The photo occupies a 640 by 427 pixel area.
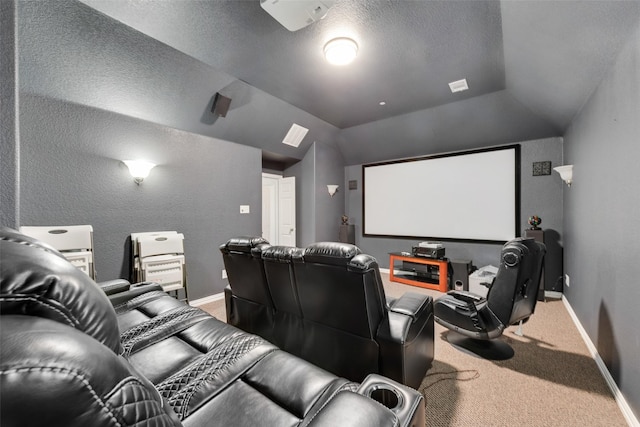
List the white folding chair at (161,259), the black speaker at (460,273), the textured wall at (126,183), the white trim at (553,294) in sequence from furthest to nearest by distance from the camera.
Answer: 1. the black speaker at (460,273)
2. the white trim at (553,294)
3. the white folding chair at (161,259)
4. the textured wall at (126,183)

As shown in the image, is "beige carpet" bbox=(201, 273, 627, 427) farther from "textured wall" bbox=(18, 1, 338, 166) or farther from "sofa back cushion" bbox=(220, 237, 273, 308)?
"textured wall" bbox=(18, 1, 338, 166)

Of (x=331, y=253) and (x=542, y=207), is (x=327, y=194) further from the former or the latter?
(x=331, y=253)

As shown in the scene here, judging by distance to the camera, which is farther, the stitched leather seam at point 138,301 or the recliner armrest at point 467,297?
the recliner armrest at point 467,297

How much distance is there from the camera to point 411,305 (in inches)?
66.6

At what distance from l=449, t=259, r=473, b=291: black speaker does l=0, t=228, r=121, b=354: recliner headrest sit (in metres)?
4.31

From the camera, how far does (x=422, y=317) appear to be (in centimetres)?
170

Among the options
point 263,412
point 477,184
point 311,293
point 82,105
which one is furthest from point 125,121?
point 477,184

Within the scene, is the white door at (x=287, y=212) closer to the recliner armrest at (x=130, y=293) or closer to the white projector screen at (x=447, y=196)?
the white projector screen at (x=447, y=196)

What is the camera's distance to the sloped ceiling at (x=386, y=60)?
1.93 meters

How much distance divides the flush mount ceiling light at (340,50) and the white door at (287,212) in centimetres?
303

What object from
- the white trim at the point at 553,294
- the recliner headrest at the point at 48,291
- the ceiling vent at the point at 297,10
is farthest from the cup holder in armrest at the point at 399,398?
the white trim at the point at 553,294

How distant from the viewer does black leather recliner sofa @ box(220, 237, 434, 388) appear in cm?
145

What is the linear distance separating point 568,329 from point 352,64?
3647mm

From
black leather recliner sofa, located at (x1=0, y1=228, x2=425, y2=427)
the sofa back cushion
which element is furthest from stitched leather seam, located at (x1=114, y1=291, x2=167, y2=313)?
the sofa back cushion
